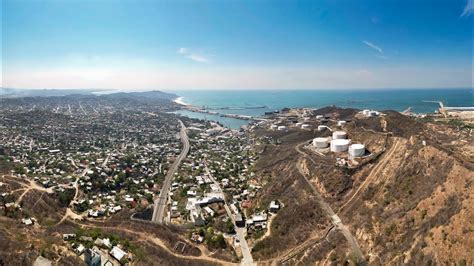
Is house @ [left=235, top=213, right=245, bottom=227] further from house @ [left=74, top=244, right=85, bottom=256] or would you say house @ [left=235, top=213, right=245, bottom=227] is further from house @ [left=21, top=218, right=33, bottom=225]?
house @ [left=21, top=218, right=33, bottom=225]

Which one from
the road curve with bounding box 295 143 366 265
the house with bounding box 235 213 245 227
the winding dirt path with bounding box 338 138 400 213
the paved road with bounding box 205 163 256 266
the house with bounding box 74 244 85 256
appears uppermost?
the winding dirt path with bounding box 338 138 400 213

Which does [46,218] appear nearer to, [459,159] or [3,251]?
[3,251]

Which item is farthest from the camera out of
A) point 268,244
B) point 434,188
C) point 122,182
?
point 122,182

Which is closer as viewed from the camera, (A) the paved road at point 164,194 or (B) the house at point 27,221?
(B) the house at point 27,221

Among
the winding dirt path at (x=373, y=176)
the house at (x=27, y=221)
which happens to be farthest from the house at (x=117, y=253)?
the winding dirt path at (x=373, y=176)

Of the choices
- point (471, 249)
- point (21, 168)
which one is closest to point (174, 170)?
point (21, 168)

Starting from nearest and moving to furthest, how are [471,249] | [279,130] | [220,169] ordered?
[471,249]
[220,169]
[279,130]

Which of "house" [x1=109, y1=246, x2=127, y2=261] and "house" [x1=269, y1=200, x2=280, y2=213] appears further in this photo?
"house" [x1=269, y1=200, x2=280, y2=213]

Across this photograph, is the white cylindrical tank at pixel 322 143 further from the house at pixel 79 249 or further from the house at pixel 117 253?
the house at pixel 79 249

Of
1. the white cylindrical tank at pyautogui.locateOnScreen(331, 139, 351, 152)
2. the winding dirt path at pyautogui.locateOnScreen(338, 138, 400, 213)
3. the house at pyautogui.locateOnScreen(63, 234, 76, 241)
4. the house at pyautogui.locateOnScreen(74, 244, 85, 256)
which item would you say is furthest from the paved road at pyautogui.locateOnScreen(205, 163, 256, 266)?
the white cylindrical tank at pyautogui.locateOnScreen(331, 139, 351, 152)

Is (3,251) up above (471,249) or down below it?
below

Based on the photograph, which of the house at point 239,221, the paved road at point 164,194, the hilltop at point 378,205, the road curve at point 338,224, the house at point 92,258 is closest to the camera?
the hilltop at point 378,205
